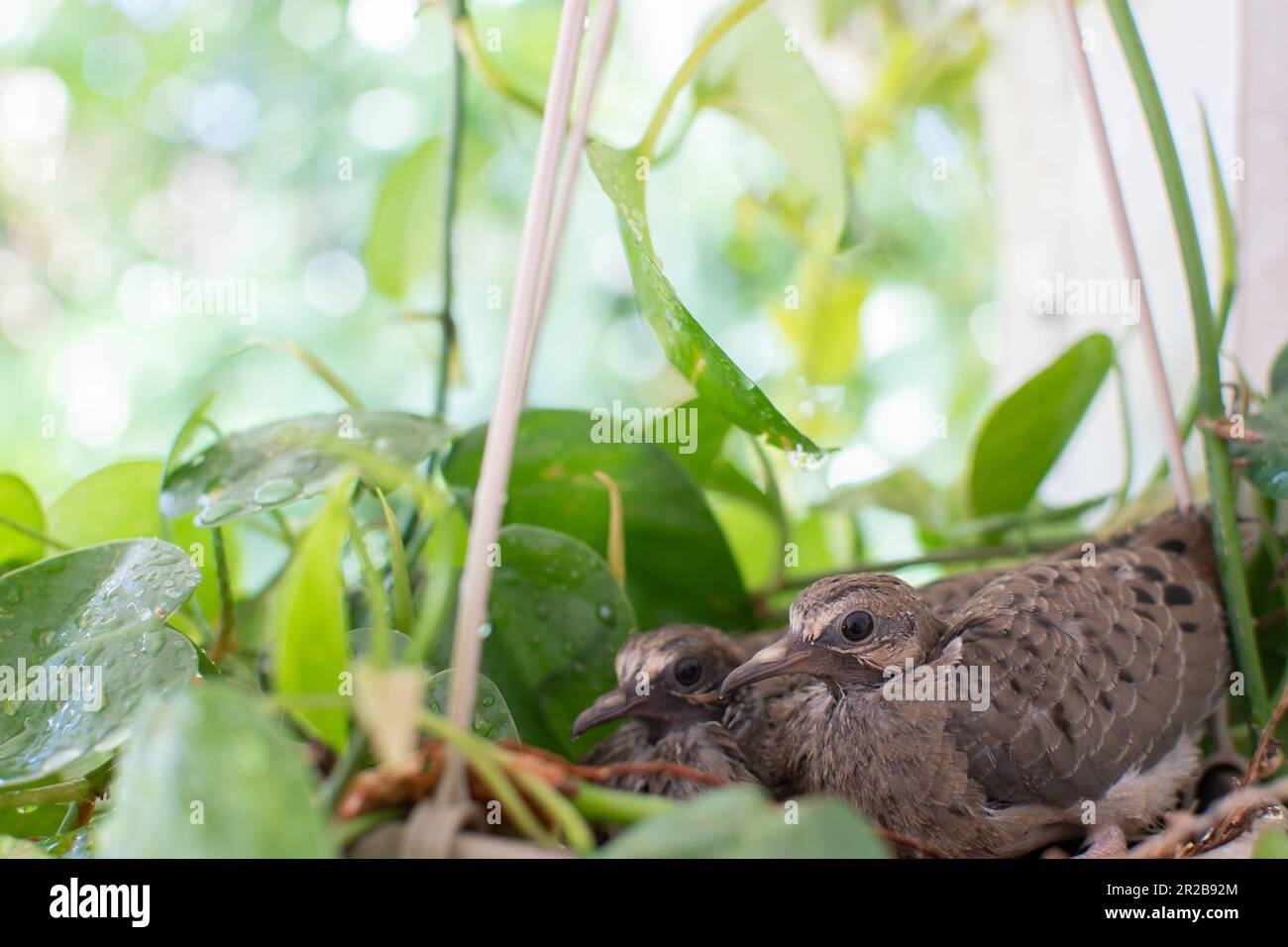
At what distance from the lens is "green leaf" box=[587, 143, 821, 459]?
1.68 ft

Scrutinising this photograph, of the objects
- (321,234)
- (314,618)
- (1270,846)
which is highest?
(321,234)

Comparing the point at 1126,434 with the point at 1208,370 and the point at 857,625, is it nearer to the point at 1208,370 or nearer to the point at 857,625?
the point at 1208,370

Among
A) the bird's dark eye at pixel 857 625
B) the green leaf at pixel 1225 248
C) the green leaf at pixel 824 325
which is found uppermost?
the green leaf at pixel 824 325

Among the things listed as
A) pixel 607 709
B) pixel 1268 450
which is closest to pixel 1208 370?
pixel 1268 450

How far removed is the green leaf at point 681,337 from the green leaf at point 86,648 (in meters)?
0.26

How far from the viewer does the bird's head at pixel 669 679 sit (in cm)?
64

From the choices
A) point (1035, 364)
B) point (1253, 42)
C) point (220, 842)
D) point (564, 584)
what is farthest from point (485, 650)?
point (1035, 364)

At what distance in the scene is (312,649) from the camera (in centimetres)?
34

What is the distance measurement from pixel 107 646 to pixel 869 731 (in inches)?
16.8

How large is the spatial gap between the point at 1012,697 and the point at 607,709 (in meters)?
0.24

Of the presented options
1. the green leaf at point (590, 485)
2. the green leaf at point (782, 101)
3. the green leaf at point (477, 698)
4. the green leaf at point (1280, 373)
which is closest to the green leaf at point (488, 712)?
the green leaf at point (477, 698)

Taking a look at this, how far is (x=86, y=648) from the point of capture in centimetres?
46

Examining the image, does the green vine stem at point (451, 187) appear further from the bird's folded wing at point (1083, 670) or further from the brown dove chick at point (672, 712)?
the bird's folded wing at point (1083, 670)
